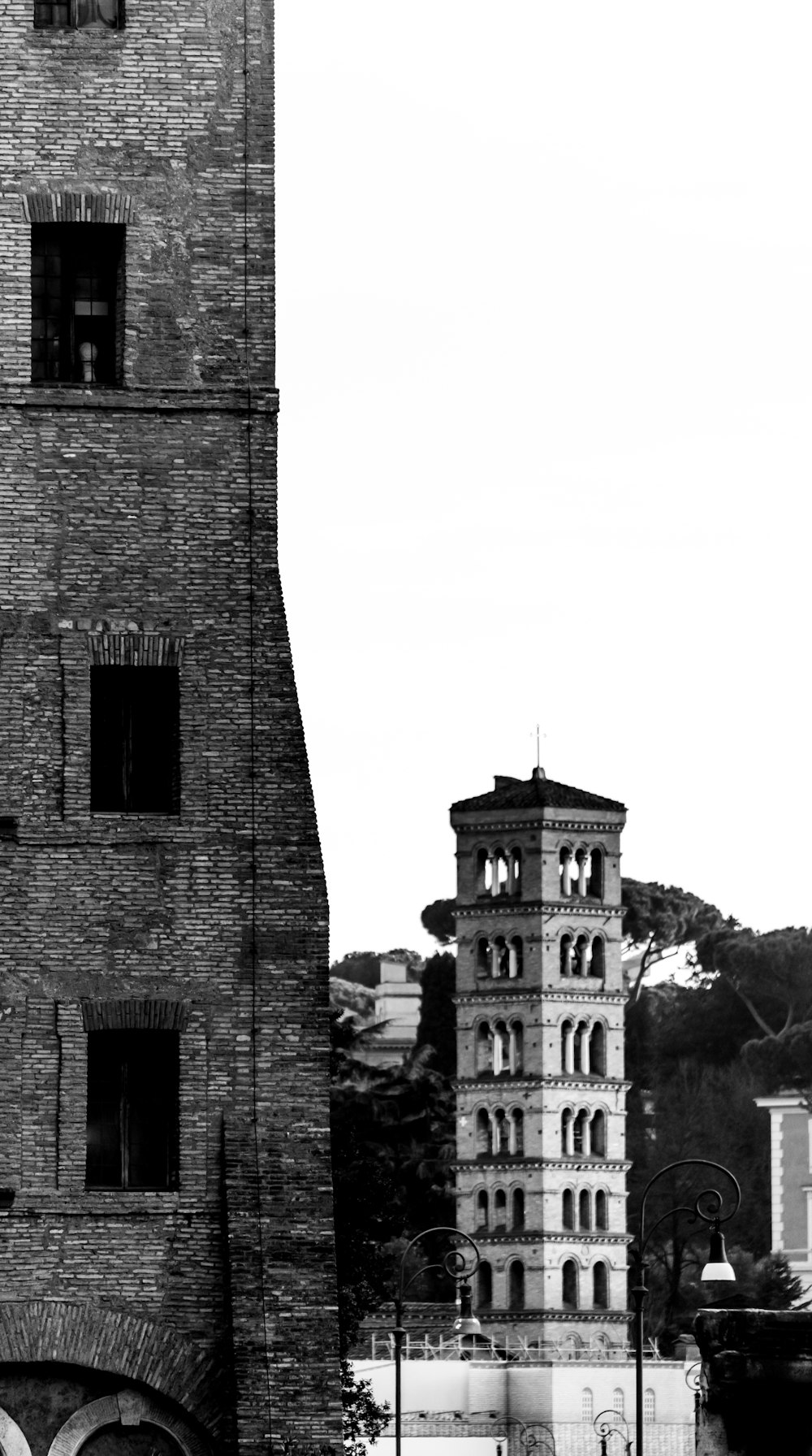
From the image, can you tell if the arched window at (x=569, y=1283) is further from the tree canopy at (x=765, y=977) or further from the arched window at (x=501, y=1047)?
the tree canopy at (x=765, y=977)

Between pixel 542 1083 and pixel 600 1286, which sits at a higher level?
pixel 542 1083

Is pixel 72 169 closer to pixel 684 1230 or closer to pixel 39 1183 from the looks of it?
pixel 39 1183

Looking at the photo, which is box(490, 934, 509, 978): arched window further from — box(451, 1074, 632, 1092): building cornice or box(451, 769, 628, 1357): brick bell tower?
box(451, 1074, 632, 1092): building cornice

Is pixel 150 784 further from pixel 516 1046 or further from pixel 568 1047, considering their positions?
pixel 568 1047

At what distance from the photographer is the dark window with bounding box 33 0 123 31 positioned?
32.2m

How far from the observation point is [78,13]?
3219cm

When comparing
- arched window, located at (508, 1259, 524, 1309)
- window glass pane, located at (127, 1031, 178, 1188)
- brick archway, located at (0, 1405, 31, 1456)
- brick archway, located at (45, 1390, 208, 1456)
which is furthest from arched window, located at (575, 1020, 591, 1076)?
brick archway, located at (0, 1405, 31, 1456)

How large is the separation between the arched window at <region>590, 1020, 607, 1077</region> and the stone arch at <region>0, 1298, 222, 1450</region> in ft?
332

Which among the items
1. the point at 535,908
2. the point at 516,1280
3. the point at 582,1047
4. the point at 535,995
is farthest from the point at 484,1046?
the point at 516,1280

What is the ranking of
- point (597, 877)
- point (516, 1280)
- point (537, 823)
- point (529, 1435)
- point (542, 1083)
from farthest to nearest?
1. point (597, 877)
2. point (542, 1083)
3. point (537, 823)
4. point (516, 1280)
5. point (529, 1435)

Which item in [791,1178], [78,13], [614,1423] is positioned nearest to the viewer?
[78,13]

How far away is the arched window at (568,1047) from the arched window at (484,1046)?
8.16 ft

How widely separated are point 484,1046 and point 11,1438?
10029 cm

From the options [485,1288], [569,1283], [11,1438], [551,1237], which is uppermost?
[551,1237]
